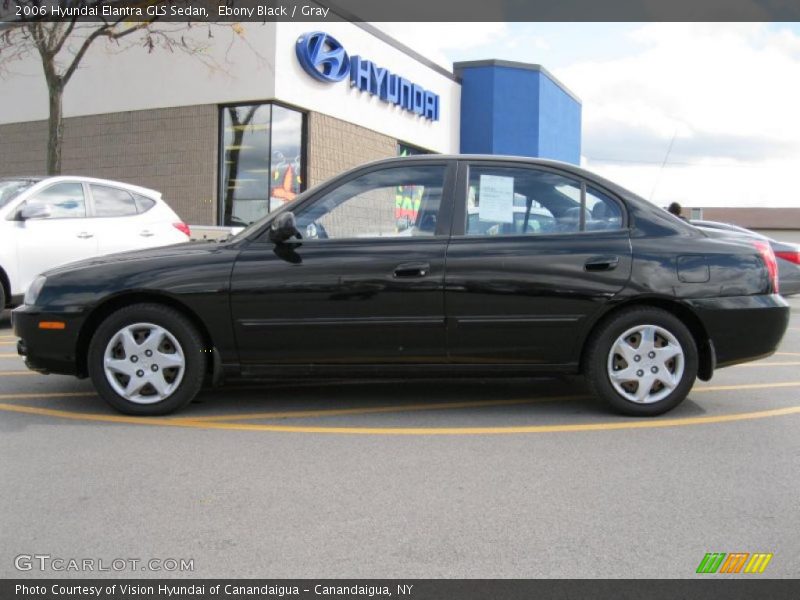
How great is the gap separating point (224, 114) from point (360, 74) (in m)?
3.87

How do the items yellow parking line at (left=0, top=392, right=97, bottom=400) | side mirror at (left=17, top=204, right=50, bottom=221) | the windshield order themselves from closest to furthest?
yellow parking line at (left=0, top=392, right=97, bottom=400)
side mirror at (left=17, top=204, right=50, bottom=221)
the windshield

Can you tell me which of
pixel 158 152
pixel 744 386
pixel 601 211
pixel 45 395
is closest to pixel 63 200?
pixel 45 395

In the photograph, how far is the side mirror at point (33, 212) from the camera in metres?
8.70

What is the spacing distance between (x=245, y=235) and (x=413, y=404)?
1.62 meters

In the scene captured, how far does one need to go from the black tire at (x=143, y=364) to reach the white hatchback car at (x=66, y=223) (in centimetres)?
441

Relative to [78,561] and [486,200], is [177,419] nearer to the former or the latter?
[78,561]

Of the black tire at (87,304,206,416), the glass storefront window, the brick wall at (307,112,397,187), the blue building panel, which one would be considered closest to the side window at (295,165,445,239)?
the black tire at (87,304,206,416)

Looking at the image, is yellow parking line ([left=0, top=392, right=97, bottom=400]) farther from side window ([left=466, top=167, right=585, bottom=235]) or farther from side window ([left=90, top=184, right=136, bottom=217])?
side window ([left=90, top=184, right=136, bottom=217])

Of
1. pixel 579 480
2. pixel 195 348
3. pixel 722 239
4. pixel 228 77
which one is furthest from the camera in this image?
pixel 228 77

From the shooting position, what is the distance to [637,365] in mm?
5031

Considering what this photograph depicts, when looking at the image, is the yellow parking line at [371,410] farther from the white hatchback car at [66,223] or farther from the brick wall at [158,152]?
the brick wall at [158,152]

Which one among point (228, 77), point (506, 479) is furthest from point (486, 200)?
point (228, 77)

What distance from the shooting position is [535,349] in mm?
5047

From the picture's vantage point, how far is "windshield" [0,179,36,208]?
8.81 metres
